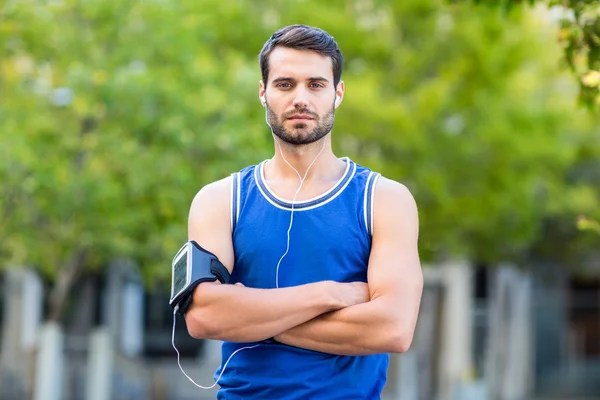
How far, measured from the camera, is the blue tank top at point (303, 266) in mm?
3193

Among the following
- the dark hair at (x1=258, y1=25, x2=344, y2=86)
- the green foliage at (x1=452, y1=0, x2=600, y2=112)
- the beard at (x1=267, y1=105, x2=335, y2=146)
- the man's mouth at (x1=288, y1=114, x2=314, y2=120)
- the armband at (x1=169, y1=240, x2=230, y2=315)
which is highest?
the green foliage at (x1=452, y1=0, x2=600, y2=112)

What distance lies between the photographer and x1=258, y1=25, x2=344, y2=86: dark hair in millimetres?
3293

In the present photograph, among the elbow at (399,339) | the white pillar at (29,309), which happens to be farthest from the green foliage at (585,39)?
the white pillar at (29,309)

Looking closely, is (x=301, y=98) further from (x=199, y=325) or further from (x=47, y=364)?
(x=47, y=364)

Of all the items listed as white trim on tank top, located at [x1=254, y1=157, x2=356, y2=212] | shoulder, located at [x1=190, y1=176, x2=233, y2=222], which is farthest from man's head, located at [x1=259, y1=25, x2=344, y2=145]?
shoulder, located at [x1=190, y1=176, x2=233, y2=222]

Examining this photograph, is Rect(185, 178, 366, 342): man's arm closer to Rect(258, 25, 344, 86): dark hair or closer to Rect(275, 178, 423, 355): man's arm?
Rect(275, 178, 423, 355): man's arm

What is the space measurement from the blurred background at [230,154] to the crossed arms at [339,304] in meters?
2.10

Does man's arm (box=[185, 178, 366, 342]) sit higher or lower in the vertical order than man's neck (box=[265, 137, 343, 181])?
lower

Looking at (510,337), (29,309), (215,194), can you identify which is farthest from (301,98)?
(510,337)

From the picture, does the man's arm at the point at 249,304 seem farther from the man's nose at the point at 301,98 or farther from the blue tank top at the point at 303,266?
the man's nose at the point at 301,98

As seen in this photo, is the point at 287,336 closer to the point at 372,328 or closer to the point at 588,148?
the point at 372,328

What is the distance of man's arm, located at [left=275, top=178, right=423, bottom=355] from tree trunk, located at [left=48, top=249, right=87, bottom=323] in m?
12.0

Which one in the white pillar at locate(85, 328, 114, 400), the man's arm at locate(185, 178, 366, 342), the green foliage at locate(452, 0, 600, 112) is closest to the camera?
the man's arm at locate(185, 178, 366, 342)

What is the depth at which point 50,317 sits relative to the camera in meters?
16.1
